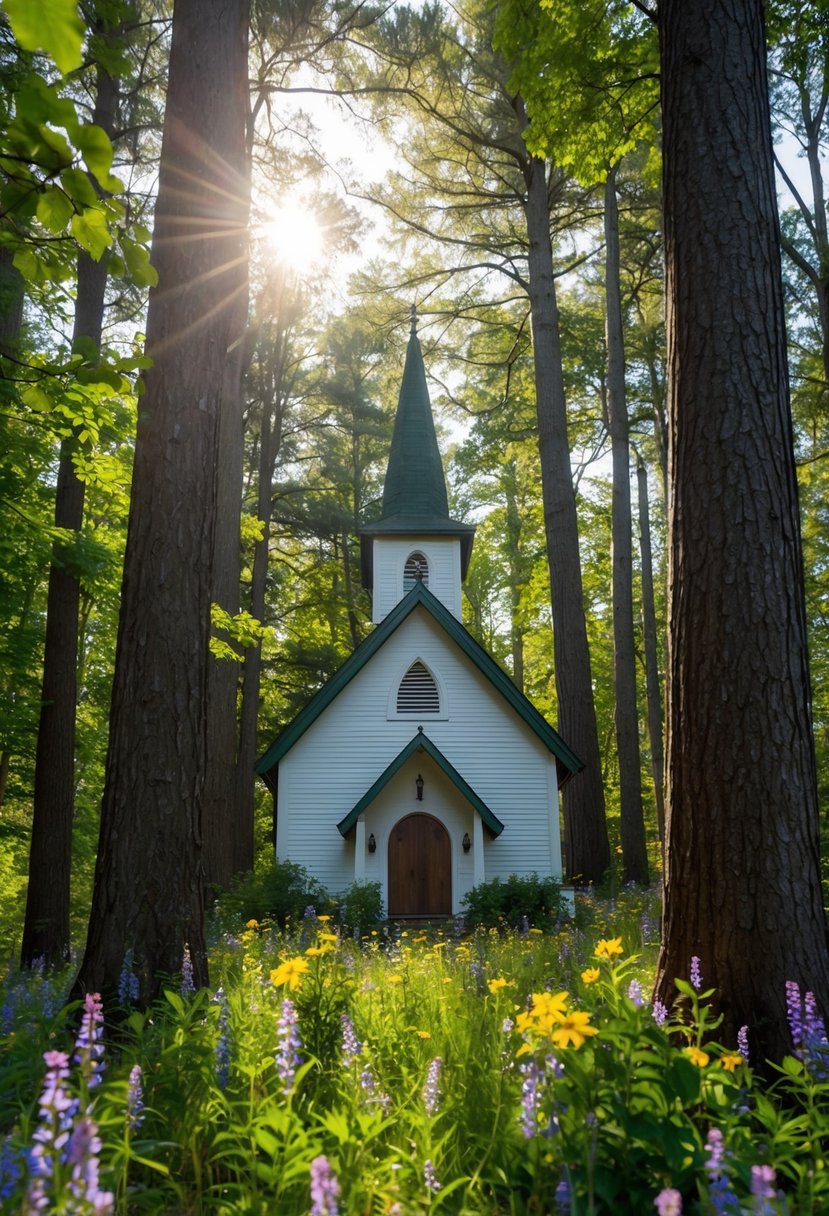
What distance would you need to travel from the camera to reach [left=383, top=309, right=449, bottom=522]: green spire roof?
20.9 metres

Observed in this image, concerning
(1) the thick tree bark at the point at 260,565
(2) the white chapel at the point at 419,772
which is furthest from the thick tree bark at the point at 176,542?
(1) the thick tree bark at the point at 260,565

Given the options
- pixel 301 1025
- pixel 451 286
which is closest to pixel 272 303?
pixel 451 286

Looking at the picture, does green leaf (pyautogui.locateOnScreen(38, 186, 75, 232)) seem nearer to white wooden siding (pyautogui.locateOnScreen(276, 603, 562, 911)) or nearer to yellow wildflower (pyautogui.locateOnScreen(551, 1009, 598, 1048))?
yellow wildflower (pyautogui.locateOnScreen(551, 1009, 598, 1048))

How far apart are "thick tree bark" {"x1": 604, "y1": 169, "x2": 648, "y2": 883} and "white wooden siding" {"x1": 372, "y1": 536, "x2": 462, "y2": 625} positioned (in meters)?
4.58

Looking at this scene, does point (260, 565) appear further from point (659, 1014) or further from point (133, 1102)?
point (133, 1102)

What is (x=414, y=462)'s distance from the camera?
21.4 meters

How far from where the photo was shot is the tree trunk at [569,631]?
47.3 ft

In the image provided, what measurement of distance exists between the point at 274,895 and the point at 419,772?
142 inches

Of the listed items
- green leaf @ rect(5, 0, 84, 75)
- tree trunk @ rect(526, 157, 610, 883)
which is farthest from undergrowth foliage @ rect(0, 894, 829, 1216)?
tree trunk @ rect(526, 157, 610, 883)

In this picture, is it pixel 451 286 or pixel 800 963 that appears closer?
pixel 800 963

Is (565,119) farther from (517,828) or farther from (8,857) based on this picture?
(8,857)

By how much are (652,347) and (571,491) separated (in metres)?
7.24

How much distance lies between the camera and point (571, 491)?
14.8 metres

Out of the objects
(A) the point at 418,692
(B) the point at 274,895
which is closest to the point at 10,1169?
(B) the point at 274,895
